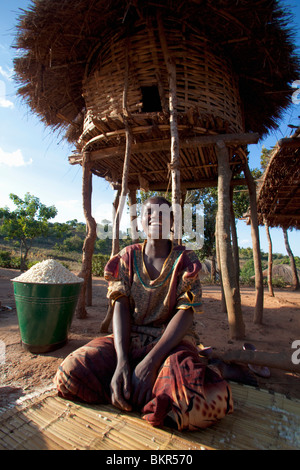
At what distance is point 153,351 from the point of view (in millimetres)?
1533

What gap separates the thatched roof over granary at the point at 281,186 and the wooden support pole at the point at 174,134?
1753 millimetres

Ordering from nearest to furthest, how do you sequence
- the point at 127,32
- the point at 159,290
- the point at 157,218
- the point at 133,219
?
the point at 159,290 < the point at 157,218 < the point at 127,32 < the point at 133,219

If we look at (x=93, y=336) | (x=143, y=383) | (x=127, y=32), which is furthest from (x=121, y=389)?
(x=127, y=32)

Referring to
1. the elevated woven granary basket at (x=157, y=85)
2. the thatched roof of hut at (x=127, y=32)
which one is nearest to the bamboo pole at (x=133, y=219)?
the elevated woven granary basket at (x=157, y=85)

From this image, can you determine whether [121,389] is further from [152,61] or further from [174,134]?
[152,61]

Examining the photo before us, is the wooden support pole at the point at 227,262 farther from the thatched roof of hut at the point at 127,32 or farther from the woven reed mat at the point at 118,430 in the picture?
the woven reed mat at the point at 118,430

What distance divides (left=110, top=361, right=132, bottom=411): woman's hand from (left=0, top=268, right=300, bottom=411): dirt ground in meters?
0.80

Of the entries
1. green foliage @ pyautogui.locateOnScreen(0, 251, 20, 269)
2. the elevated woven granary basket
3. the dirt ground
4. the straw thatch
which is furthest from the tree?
the straw thatch

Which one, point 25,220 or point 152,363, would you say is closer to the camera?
point 152,363

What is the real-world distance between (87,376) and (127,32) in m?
4.87

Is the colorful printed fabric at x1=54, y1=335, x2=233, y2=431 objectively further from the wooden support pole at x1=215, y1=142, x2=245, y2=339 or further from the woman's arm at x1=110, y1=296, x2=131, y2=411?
the wooden support pole at x1=215, y1=142, x2=245, y2=339

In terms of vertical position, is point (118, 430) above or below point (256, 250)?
below

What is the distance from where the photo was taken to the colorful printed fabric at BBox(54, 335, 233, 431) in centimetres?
132
